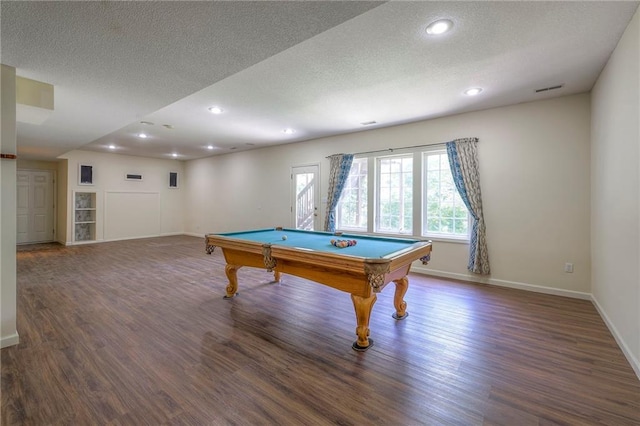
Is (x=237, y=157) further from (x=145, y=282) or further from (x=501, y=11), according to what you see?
(x=501, y=11)

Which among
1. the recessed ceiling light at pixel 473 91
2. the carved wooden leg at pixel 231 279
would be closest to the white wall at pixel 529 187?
the recessed ceiling light at pixel 473 91

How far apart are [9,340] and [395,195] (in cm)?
510

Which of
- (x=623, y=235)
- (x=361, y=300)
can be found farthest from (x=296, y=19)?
(x=623, y=235)

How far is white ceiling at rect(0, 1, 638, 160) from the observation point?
1.80 metres

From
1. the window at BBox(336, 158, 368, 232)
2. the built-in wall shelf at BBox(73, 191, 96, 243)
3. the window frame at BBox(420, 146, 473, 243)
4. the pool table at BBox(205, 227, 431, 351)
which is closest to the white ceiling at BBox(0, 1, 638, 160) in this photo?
the window frame at BBox(420, 146, 473, 243)

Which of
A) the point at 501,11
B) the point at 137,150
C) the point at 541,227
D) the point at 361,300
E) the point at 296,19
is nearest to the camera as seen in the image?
the point at 296,19

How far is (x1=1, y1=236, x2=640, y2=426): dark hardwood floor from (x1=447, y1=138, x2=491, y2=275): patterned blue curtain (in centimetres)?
57

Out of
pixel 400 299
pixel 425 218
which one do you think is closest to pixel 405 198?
pixel 425 218

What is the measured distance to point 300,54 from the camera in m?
2.67

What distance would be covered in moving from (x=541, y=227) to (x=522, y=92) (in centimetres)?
181

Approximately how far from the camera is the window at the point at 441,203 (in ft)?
15.1

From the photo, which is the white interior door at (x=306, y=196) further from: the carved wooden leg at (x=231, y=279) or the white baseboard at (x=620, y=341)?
the white baseboard at (x=620, y=341)

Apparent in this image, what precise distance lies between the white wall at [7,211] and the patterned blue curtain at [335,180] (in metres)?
4.38

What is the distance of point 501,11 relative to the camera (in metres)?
2.04
